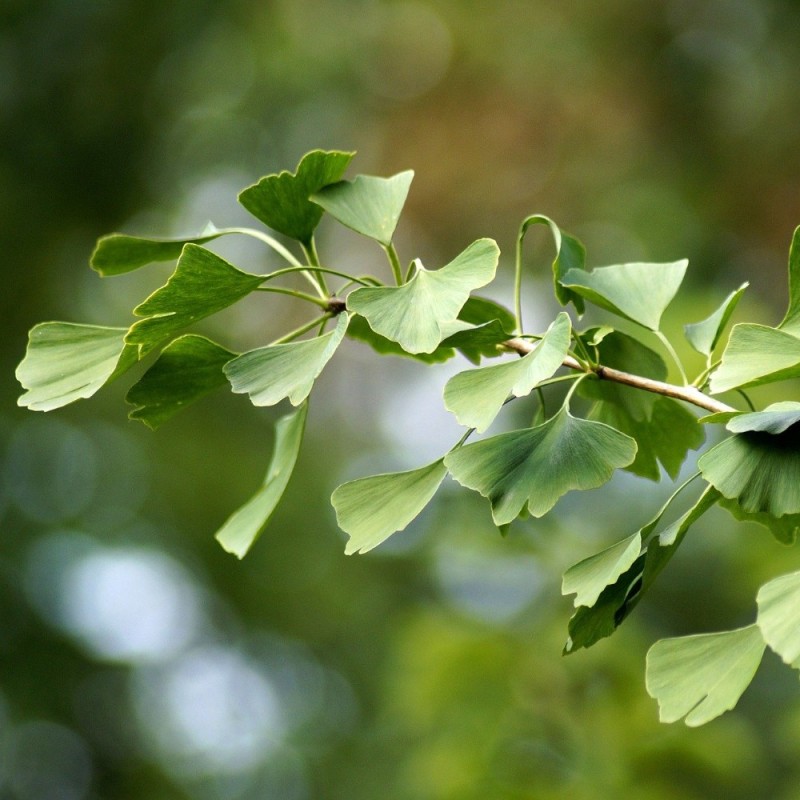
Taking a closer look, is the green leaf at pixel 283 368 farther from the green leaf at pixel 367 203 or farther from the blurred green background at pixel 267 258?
the blurred green background at pixel 267 258

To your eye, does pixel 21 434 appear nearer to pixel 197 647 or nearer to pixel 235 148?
pixel 197 647

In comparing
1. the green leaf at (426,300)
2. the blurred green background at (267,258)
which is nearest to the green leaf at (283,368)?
the green leaf at (426,300)

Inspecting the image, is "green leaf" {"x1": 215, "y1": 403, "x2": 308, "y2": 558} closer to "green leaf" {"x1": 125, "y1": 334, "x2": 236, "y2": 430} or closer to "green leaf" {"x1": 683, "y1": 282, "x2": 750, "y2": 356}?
"green leaf" {"x1": 125, "y1": 334, "x2": 236, "y2": 430}

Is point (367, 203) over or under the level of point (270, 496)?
over

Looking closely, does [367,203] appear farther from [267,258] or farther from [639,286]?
[267,258]

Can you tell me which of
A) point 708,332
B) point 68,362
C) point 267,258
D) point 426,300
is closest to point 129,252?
point 68,362

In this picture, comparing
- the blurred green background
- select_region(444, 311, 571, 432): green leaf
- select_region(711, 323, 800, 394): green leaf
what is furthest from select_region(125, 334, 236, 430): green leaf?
the blurred green background
